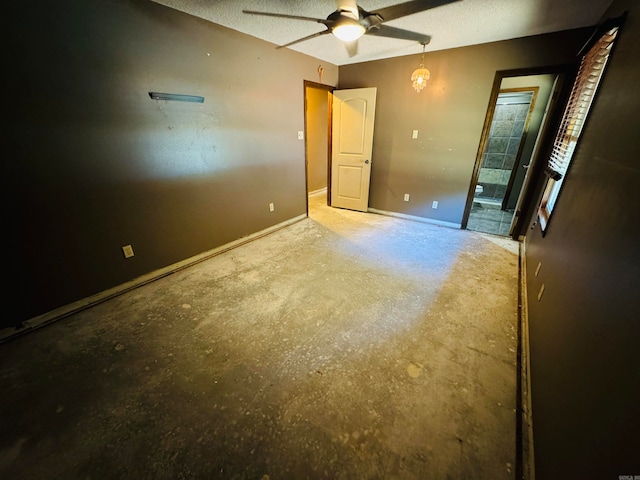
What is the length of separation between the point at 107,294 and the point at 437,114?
4424 millimetres

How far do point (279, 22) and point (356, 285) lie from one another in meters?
2.63

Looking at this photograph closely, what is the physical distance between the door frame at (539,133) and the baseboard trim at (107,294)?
3432 mm

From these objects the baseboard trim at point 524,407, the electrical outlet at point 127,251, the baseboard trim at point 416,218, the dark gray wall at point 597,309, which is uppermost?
the dark gray wall at point 597,309

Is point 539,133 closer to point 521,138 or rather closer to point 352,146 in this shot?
point 521,138

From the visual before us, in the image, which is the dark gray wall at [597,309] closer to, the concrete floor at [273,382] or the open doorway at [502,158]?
the concrete floor at [273,382]

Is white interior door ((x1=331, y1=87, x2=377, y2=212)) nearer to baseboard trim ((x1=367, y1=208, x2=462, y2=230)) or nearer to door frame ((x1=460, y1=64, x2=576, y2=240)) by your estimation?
baseboard trim ((x1=367, y1=208, x2=462, y2=230))

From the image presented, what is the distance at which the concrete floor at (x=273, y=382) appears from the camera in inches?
44.4

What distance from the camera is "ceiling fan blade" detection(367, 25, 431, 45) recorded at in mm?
2454

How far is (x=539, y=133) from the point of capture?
3.02 metres

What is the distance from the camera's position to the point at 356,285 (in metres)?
2.42

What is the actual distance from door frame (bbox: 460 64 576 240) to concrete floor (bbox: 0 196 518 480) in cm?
126

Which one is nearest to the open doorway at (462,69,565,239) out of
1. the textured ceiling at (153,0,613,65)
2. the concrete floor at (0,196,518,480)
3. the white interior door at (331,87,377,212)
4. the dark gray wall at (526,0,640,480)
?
the textured ceiling at (153,0,613,65)

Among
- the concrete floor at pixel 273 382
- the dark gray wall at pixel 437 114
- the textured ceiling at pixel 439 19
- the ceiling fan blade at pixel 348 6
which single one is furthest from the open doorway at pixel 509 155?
the ceiling fan blade at pixel 348 6

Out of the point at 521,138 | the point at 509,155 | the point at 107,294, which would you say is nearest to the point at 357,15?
the point at 107,294
